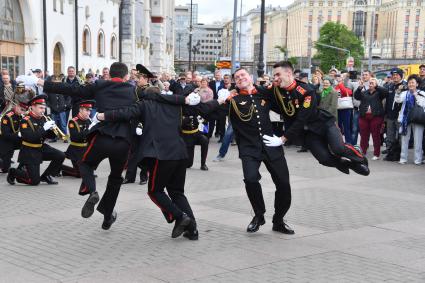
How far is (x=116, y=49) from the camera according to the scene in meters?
52.1

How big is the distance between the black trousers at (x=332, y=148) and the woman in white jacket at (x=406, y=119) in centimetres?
721

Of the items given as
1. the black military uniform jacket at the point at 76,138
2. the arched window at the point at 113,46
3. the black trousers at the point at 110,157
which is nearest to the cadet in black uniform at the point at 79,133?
the black military uniform jacket at the point at 76,138

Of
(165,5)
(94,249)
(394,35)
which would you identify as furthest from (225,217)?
(394,35)

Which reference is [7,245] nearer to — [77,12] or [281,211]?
[281,211]

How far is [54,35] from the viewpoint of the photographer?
118ft

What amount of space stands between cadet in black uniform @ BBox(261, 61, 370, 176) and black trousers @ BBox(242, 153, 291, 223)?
0.28m

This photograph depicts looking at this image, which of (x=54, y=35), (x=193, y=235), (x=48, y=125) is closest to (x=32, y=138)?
(x=48, y=125)

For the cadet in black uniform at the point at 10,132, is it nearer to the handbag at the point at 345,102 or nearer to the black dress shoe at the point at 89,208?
the black dress shoe at the point at 89,208

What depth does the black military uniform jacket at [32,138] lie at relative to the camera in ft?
34.4

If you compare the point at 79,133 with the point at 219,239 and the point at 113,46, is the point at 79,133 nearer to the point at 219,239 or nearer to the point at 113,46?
the point at 219,239

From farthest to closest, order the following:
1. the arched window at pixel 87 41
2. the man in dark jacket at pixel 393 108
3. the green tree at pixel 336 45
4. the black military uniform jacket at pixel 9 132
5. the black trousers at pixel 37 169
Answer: the green tree at pixel 336 45 < the arched window at pixel 87 41 < the man in dark jacket at pixel 393 108 < the black military uniform jacket at pixel 9 132 < the black trousers at pixel 37 169

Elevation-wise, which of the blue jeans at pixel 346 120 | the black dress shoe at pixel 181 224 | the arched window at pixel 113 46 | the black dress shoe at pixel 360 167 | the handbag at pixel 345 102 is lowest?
the black dress shoe at pixel 181 224

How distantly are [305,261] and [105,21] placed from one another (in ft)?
144

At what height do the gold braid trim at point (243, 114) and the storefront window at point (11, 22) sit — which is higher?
the storefront window at point (11, 22)
